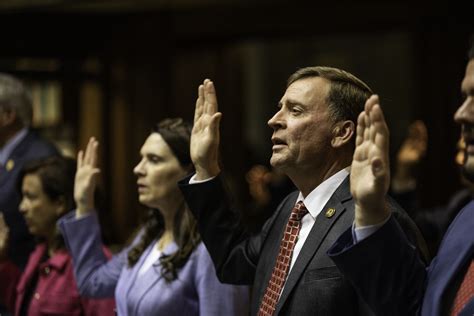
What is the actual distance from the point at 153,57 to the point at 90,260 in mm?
3476

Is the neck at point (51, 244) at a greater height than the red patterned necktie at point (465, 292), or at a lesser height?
lesser

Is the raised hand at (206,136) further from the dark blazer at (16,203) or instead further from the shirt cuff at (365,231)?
the dark blazer at (16,203)

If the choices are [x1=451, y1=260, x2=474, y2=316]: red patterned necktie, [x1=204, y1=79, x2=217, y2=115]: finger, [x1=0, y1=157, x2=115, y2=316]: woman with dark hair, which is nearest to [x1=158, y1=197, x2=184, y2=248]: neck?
[x1=0, y1=157, x2=115, y2=316]: woman with dark hair

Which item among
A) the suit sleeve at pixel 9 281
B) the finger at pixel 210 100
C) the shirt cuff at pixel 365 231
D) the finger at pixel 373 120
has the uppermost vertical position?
the finger at pixel 373 120

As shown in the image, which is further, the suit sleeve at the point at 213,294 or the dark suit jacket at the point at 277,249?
the suit sleeve at the point at 213,294

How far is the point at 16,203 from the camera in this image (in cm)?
339

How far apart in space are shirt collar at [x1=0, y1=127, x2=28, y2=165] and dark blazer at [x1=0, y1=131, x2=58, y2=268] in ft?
0.11

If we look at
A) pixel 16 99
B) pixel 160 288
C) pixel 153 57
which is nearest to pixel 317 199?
pixel 160 288

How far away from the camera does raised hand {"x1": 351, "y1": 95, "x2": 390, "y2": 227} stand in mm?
1573

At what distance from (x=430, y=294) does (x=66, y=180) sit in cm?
188

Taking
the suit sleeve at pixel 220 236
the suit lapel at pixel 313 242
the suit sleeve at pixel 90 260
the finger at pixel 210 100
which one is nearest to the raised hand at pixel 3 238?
the suit sleeve at pixel 90 260

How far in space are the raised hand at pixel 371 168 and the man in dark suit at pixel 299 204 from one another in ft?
0.87

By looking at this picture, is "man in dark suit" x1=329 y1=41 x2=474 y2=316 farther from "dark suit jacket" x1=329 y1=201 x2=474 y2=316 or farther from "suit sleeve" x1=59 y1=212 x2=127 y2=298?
"suit sleeve" x1=59 y1=212 x2=127 y2=298

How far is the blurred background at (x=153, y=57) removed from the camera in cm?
561
